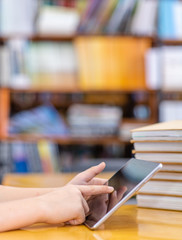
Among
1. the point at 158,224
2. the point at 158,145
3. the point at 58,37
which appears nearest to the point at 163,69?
the point at 58,37

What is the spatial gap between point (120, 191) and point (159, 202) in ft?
0.63

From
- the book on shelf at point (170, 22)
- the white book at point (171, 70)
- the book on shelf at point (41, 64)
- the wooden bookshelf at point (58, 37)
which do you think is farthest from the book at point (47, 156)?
the book on shelf at point (170, 22)

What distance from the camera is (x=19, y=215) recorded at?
74cm

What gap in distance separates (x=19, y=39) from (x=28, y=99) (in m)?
0.49

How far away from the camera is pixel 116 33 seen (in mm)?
3133

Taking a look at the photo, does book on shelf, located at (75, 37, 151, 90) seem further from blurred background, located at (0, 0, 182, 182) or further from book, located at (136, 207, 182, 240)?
book, located at (136, 207, 182, 240)

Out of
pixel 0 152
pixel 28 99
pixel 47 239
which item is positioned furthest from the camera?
pixel 28 99

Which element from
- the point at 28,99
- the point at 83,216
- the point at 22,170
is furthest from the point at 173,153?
the point at 28,99

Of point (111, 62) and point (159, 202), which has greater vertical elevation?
point (111, 62)

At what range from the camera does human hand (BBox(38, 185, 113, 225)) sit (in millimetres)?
739

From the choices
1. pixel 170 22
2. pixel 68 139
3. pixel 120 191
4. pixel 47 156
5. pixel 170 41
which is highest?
pixel 170 22

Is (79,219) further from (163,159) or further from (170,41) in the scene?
(170,41)

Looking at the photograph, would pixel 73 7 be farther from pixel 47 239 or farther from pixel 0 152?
pixel 47 239

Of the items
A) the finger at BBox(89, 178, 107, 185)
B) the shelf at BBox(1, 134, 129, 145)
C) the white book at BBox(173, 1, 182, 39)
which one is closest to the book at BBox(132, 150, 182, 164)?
the finger at BBox(89, 178, 107, 185)
